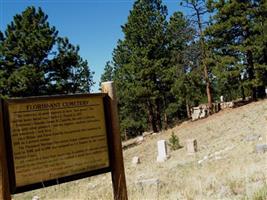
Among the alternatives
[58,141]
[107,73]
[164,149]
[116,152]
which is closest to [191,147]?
[164,149]

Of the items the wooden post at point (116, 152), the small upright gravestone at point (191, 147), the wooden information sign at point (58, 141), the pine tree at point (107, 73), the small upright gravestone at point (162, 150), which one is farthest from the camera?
the pine tree at point (107, 73)

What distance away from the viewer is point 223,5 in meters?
36.4

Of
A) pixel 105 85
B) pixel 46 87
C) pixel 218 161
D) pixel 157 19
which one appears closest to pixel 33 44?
pixel 46 87

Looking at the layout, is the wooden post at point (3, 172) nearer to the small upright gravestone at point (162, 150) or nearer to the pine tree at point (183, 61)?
the small upright gravestone at point (162, 150)

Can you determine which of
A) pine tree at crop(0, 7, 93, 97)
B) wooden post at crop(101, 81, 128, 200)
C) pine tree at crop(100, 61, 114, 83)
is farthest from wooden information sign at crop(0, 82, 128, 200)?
pine tree at crop(100, 61, 114, 83)

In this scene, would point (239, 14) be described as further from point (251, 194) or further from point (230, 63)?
point (251, 194)

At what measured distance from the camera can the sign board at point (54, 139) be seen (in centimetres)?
603

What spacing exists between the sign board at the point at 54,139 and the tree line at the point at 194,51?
29.2 metres

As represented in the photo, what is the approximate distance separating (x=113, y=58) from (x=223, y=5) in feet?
67.2

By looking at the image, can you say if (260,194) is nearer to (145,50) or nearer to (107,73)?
(145,50)

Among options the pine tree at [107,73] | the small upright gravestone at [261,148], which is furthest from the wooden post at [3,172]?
the pine tree at [107,73]

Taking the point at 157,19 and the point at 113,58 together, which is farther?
the point at 113,58

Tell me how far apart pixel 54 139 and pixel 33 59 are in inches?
1048

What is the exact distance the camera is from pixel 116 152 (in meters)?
7.04
